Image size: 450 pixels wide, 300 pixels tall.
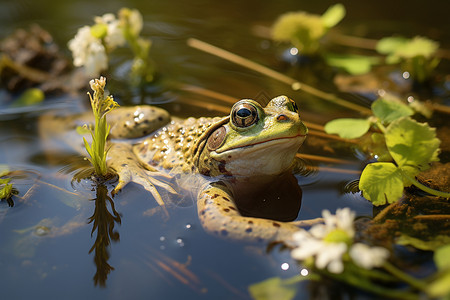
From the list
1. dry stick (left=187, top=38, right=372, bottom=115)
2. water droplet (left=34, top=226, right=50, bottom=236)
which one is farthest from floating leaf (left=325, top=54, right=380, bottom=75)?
water droplet (left=34, top=226, right=50, bottom=236)

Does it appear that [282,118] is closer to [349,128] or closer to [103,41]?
[349,128]

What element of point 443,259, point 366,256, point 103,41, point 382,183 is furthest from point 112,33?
point 443,259

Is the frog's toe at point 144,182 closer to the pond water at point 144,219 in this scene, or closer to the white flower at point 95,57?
the pond water at point 144,219

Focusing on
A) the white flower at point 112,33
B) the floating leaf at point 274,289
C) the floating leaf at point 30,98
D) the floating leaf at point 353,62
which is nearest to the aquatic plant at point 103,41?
the white flower at point 112,33

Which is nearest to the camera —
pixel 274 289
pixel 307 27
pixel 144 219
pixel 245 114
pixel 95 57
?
pixel 274 289

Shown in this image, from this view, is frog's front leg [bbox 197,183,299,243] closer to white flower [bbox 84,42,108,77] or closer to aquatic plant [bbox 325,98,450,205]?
aquatic plant [bbox 325,98,450,205]
